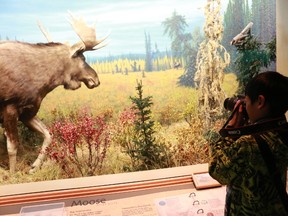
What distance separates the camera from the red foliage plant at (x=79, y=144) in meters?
1.93

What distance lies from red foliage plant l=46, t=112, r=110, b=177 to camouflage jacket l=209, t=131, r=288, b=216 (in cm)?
104

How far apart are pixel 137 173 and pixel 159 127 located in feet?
1.10

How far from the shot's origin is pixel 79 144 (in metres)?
1.96

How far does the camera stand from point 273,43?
2.13m

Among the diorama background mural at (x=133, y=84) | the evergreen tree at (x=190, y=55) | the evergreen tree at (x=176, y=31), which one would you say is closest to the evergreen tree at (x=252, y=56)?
the diorama background mural at (x=133, y=84)

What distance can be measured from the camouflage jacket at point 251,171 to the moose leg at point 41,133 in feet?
3.88

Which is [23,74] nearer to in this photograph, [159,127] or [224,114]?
[159,127]

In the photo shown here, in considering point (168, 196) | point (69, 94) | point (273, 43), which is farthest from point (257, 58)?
point (69, 94)

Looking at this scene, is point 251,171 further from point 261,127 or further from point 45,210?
point 45,210

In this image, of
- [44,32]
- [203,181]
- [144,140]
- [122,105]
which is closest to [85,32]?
[44,32]

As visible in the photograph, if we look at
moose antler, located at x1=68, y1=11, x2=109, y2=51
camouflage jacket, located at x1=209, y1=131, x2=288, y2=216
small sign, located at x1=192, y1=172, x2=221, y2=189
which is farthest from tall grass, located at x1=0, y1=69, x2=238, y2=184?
camouflage jacket, located at x1=209, y1=131, x2=288, y2=216

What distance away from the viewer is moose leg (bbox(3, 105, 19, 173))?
182cm

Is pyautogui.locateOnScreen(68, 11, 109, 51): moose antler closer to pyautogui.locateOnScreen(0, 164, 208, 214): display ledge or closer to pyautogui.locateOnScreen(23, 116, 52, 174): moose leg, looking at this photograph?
pyautogui.locateOnScreen(23, 116, 52, 174): moose leg

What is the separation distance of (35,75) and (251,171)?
1359mm
